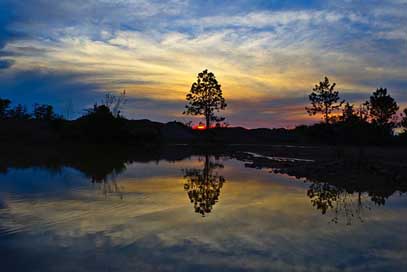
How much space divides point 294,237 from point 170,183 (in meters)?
8.67

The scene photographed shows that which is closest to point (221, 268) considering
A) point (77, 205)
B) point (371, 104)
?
point (77, 205)

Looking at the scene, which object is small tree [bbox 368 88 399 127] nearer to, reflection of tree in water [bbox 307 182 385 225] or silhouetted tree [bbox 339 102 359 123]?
silhouetted tree [bbox 339 102 359 123]

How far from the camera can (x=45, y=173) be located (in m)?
17.8

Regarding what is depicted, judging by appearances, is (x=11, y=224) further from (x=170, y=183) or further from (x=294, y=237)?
(x=170, y=183)

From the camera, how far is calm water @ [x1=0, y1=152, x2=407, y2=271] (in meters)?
5.57

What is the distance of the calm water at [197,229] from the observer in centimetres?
557

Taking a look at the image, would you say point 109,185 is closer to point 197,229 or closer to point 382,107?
point 197,229

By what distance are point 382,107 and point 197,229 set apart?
47156mm

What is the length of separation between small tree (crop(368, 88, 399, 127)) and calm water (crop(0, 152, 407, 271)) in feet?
131

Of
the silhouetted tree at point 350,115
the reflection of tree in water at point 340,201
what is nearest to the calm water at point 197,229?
the reflection of tree in water at point 340,201

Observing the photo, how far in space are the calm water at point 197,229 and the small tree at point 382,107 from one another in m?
39.8

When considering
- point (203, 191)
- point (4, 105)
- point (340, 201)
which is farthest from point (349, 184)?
point (4, 105)

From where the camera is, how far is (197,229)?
754cm

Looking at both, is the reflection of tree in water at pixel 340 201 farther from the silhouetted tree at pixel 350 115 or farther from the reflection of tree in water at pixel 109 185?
the silhouetted tree at pixel 350 115
